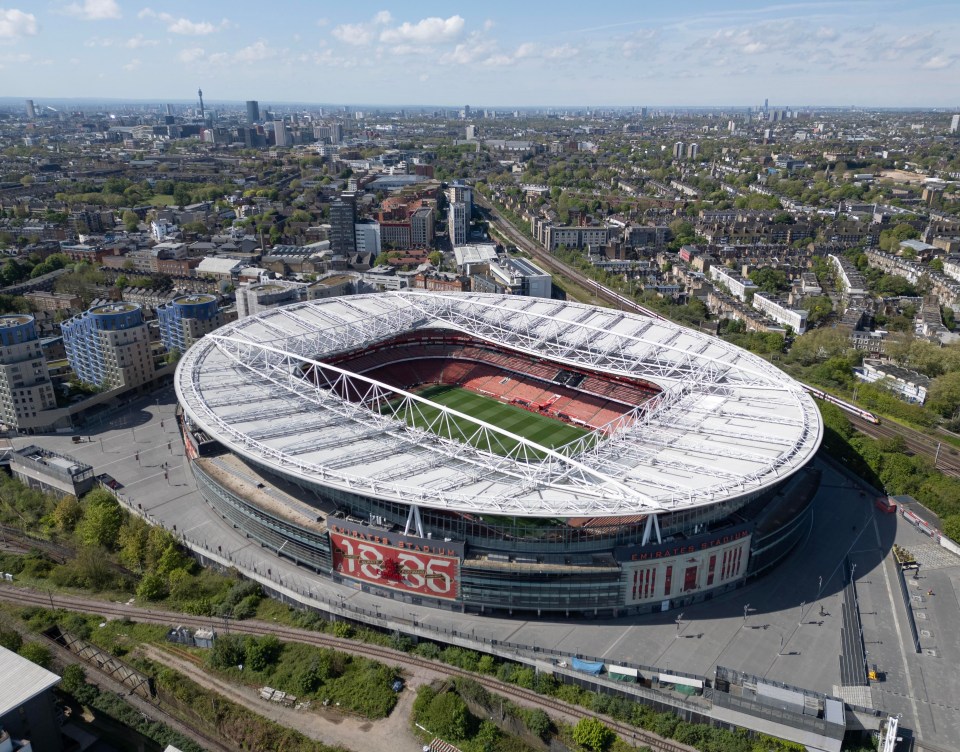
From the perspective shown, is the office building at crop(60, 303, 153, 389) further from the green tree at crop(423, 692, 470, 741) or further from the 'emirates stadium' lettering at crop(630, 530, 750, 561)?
the 'emirates stadium' lettering at crop(630, 530, 750, 561)

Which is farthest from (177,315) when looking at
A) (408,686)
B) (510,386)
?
(408,686)

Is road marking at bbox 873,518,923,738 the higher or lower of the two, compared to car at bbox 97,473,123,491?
lower

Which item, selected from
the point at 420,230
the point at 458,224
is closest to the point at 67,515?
the point at 420,230

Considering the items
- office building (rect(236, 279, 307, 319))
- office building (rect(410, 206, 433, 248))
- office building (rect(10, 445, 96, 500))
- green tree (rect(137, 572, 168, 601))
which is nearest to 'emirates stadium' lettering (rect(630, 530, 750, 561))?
green tree (rect(137, 572, 168, 601))

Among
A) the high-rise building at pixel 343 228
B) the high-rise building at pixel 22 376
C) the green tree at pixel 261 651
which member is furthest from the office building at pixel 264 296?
the green tree at pixel 261 651

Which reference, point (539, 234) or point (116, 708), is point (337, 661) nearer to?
point (116, 708)

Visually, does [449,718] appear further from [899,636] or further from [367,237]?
[367,237]
